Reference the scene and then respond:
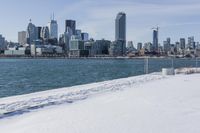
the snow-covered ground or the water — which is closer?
the snow-covered ground

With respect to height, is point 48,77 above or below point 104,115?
below

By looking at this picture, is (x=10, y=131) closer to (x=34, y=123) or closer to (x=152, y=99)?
(x=34, y=123)

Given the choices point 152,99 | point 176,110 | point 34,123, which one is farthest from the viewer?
point 152,99

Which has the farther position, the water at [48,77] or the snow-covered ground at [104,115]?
the water at [48,77]

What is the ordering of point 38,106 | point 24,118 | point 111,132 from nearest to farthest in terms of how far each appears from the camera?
point 111,132 < point 24,118 < point 38,106

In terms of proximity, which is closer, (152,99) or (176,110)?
(176,110)

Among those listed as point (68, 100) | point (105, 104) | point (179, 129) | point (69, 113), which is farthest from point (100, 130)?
point (68, 100)

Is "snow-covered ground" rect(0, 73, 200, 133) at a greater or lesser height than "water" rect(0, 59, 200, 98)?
greater

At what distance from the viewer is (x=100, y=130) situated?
29.4 feet

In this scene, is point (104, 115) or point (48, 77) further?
point (48, 77)

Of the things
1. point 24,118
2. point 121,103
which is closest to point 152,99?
point 121,103

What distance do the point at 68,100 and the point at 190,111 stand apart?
5083 millimetres

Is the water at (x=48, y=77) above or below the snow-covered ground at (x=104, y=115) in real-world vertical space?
below

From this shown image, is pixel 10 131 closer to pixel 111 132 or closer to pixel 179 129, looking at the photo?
pixel 111 132
